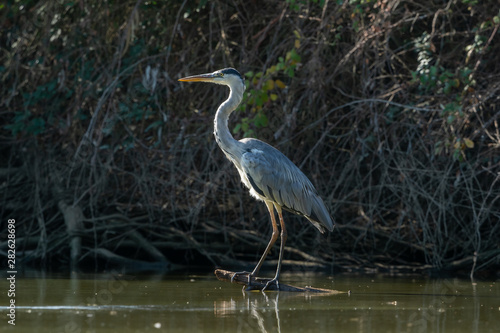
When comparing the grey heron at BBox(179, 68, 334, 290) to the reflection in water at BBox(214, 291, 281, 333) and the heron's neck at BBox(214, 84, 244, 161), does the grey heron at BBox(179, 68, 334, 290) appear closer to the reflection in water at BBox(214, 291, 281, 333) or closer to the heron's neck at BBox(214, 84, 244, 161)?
the heron's neck at BBox(214, 84, 244, 161)

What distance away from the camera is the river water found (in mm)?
5082

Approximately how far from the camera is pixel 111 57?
962 cm

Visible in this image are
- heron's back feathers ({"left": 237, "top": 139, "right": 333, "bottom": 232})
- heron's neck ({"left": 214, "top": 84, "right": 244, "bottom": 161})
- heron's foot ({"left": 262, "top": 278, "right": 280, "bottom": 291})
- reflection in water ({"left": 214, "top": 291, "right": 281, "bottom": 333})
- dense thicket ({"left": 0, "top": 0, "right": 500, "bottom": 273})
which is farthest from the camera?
dense thicket ({"left": 0, "top": 0, "right": 500, "bottom": 273})

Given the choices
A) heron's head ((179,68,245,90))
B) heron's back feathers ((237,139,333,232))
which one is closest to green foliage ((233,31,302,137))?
heron's head ((179,68,245,90))

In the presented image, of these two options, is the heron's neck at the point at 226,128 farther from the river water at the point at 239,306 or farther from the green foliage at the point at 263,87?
the river water at the point at 239,306

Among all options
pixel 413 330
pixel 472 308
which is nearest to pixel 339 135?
pixel 472 308

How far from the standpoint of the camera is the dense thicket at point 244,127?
27.5 ft

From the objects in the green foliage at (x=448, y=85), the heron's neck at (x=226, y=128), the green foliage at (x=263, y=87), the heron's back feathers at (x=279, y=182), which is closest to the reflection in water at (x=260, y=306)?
the heron's back feathers at (x=279, y=182)

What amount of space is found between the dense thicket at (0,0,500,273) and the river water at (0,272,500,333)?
113 cm

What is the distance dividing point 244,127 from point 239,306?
89.3 inches

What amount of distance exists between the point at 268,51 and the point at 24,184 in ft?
11.0

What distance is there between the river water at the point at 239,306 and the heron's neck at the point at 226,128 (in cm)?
116

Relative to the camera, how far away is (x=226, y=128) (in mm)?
7559

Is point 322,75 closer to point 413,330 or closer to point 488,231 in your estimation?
point 488,231
